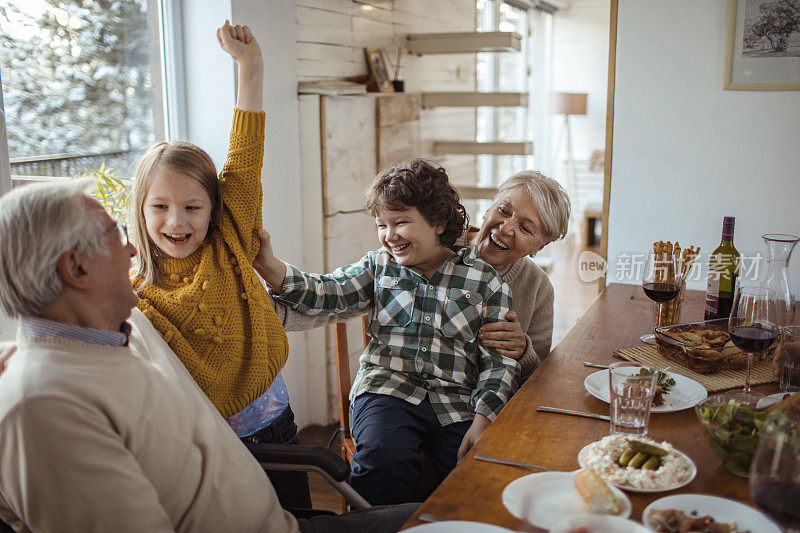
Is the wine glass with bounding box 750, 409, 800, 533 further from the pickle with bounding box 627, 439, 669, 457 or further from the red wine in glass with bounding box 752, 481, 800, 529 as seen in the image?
the pickle with bounding box 627, 439, 669, 457

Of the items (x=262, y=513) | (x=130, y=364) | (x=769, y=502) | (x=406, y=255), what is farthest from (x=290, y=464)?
(x=769, y=502)

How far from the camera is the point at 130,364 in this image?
4.02 ft

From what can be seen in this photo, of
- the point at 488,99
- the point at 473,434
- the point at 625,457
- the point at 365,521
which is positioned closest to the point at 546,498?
the point at 625,457

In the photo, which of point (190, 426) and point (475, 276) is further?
point (475, 276)

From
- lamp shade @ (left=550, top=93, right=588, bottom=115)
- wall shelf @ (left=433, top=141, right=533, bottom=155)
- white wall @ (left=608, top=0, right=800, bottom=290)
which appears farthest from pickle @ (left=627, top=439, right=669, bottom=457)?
lamp shade @ (left=550, top=93, right=588, bottom=115)

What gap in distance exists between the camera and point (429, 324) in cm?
187

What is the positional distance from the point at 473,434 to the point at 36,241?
1.05 metres

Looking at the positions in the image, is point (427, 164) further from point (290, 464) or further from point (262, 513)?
point (262, 513)

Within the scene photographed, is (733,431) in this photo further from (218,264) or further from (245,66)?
(245,66)

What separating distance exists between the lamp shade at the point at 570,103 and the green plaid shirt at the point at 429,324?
6.43 m

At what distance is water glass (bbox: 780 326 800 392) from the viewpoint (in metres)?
1.52

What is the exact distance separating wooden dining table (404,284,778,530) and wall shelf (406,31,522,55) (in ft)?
7.42

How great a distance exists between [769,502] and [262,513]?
34.6 inches

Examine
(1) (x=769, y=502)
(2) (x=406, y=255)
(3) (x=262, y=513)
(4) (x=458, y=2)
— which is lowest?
(3) (x=262, y=513)
